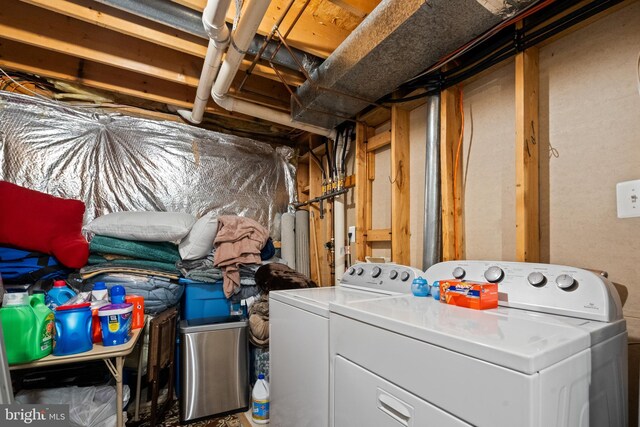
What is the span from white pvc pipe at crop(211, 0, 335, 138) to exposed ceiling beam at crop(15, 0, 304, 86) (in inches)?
9.3

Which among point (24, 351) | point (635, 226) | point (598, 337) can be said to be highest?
point (635, 226)

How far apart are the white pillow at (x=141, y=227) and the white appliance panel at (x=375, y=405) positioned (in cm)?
159

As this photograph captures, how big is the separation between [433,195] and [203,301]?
1.77 metres

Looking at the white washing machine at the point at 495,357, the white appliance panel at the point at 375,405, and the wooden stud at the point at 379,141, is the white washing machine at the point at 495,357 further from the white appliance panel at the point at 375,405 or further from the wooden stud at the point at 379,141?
the wooden stud at the point at 379,141

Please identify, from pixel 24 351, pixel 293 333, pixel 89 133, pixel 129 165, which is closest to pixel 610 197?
pixel 293 333

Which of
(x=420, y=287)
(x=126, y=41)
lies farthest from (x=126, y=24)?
(x=420, y=287)

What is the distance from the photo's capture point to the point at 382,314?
2.94 feet

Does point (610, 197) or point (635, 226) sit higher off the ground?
point (610, 197)

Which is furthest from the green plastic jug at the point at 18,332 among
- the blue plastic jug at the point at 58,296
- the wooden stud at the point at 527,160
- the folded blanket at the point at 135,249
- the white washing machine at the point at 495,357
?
the wooden stud at the point at 527,160

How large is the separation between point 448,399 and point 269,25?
1860 mm

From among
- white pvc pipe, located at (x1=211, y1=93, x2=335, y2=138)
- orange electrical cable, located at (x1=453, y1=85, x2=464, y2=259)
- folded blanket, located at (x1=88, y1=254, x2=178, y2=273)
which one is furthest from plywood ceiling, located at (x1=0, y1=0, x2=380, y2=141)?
folded blanket, located at (x1=88, y1=254, x2=178, y2=273)

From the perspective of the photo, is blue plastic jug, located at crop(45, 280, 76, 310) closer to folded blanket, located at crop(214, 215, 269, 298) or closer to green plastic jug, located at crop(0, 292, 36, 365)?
green plastic jug, located at crop(0, 292, 36, 365)

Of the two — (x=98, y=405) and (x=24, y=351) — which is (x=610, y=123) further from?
(x=98, y=405)

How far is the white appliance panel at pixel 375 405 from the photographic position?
0.73m
